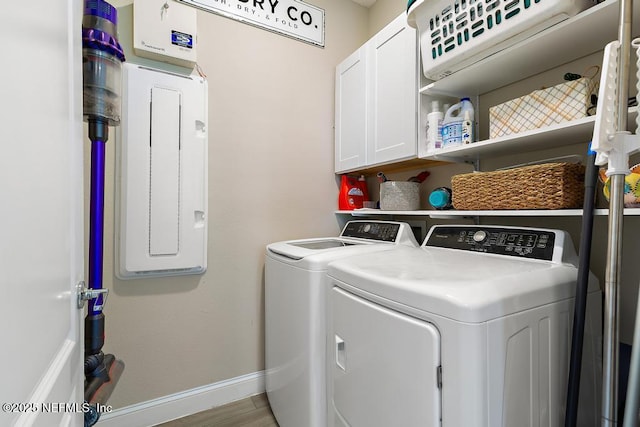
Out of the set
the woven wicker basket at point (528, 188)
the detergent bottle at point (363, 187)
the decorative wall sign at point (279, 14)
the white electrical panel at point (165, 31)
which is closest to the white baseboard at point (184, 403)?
the detergent bottle at point (363, 187)

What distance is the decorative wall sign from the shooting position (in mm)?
2002

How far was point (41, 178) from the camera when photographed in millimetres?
553

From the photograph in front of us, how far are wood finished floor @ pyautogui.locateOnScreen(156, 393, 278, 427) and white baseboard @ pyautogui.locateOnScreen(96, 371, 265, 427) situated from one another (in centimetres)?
3

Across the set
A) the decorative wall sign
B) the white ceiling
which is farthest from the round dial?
the white ceiling

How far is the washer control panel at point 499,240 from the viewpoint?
116 centimetres

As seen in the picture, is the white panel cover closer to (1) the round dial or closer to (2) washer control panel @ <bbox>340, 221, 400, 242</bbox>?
(2) washer control panel @ <bbox>340, 221, 400, 242</bbox>

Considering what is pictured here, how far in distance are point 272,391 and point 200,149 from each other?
156 centimetres

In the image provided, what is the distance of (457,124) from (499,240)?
63 centimetres

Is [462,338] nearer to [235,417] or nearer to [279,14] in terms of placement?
[235,417]

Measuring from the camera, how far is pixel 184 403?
188cm

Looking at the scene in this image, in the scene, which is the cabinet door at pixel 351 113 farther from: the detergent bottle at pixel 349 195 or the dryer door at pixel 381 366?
the dryer door at pixel 381 366

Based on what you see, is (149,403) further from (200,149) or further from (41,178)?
(41,178)

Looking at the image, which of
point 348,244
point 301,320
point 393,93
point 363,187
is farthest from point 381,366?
point 363,187

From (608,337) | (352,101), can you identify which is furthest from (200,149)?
(608,337)
